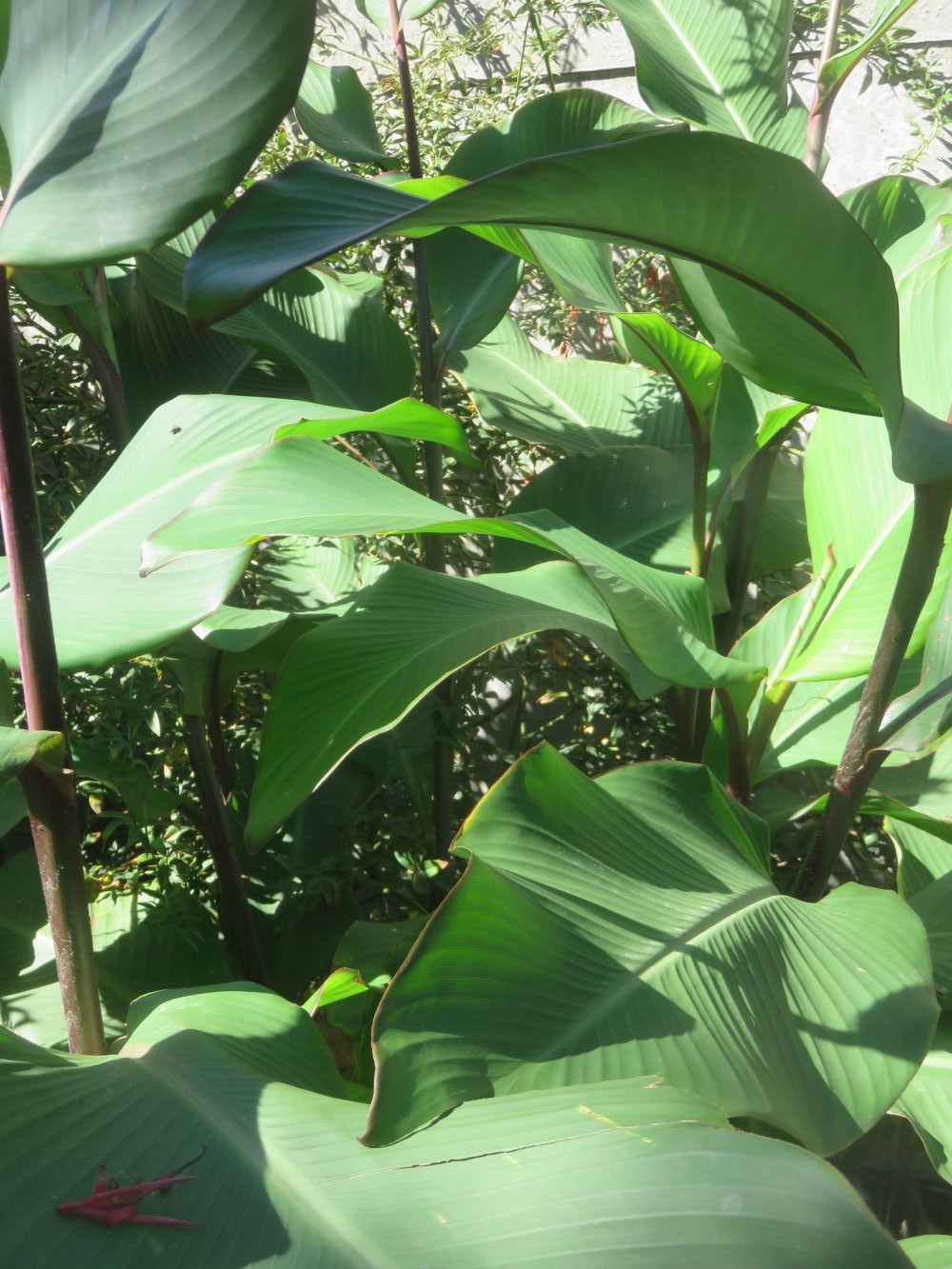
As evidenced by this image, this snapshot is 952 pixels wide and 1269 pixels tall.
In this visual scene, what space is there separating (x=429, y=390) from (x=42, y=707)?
2.10ft

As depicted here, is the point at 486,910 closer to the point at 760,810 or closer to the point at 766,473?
the point at 760,810

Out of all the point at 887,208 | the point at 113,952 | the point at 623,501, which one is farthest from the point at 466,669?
the point at 887,208

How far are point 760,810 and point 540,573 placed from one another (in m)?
0.37

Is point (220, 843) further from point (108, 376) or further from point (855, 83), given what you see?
point (855, 83)

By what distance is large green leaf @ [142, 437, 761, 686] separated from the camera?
0.58 meters

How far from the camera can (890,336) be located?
1.59ft

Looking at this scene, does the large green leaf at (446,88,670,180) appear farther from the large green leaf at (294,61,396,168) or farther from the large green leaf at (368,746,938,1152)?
the large green leaf at (368,746,938,1152)

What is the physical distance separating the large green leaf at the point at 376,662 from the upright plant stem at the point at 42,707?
14 centimetres

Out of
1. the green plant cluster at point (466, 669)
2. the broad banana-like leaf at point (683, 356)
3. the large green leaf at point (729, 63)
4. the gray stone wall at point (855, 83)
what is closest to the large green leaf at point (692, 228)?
the green plant cluster at point (466, 669)

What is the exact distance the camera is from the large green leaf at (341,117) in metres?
1.07

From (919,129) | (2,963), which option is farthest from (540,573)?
(919,129)

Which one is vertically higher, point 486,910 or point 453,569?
point 453,569

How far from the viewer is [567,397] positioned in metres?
1.27

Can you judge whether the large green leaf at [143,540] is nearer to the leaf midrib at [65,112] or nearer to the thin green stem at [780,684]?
the leaf midrib at [65,112]
